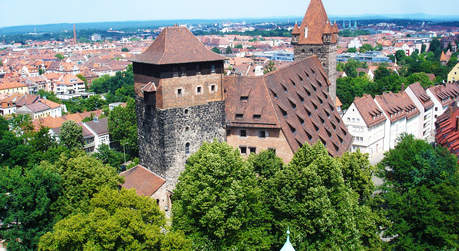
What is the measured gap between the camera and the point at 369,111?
68.1 m

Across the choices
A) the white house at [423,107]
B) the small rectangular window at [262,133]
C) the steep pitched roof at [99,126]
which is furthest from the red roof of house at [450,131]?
the steep pitched roof at [99,126]

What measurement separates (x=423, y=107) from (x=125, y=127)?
51.5m

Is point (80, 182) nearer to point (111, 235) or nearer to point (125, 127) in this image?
point (111, 235)

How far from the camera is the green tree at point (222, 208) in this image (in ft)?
106

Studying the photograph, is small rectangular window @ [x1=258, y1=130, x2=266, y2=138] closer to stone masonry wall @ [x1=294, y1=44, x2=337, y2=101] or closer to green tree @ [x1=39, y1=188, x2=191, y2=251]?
green tree @ [x1=39, y1=188, x2=191, y2=251]

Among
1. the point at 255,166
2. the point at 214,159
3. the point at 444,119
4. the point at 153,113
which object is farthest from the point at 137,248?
the point at 444,119

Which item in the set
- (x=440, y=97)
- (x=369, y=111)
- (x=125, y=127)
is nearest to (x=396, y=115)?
(x=369, y=111)

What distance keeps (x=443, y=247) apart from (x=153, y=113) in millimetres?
27163

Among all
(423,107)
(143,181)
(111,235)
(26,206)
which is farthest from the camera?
(423,107)

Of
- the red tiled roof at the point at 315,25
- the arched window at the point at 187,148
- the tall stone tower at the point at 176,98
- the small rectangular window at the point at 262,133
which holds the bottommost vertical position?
the arched window at the point at 187,148

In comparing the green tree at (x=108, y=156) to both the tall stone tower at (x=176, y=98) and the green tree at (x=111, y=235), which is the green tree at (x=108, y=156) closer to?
the tall stone tower at (x=176, y=98)

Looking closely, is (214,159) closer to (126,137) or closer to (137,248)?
(137,248)

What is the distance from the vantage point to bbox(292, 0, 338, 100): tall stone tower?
6419 cm

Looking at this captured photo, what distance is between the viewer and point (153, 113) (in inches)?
1715
